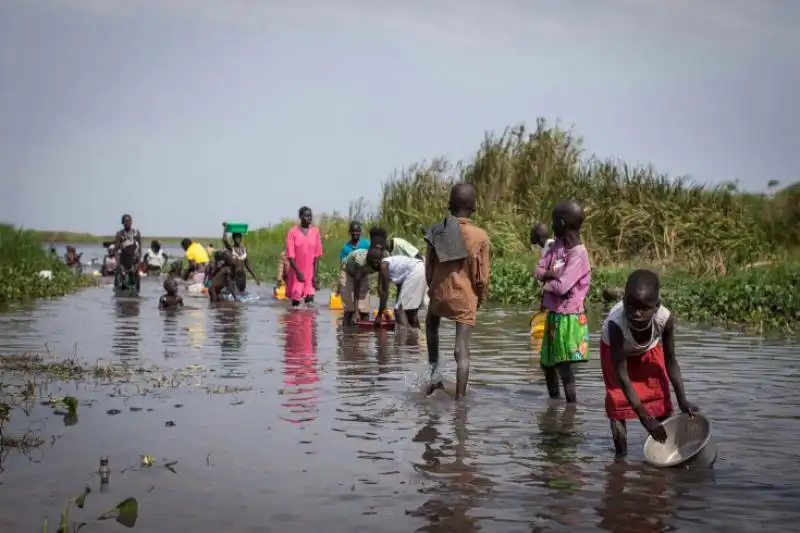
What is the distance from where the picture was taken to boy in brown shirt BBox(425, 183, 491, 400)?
941cm

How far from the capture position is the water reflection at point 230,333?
1209cm

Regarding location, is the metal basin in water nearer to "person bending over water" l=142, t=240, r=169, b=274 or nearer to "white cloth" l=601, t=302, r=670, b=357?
"white cloth" l=601, t=302, r=670, b=357

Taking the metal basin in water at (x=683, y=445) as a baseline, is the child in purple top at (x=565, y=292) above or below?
above

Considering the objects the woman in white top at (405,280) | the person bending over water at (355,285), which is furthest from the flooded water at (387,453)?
the person bending over water at (355,285)

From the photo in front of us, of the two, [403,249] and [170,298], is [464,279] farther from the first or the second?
[170,298]

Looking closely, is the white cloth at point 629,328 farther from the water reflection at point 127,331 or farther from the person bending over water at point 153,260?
the person bending over water at point 153,260

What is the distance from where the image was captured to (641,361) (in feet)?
23.0

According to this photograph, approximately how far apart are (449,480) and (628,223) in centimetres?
2172

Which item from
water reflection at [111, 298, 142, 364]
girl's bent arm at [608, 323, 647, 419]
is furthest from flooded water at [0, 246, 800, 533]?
girl's bent arm at [608, 323, 647, 419]

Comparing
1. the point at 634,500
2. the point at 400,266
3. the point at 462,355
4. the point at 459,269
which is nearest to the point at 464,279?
the point at 459,269

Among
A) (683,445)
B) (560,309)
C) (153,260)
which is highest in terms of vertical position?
(153,260)

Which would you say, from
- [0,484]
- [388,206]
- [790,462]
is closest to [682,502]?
[790,462]

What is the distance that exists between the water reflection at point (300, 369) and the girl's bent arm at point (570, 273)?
6.66 ft

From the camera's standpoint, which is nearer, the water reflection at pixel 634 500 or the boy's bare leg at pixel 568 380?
the water reflection at pixel 634 500
